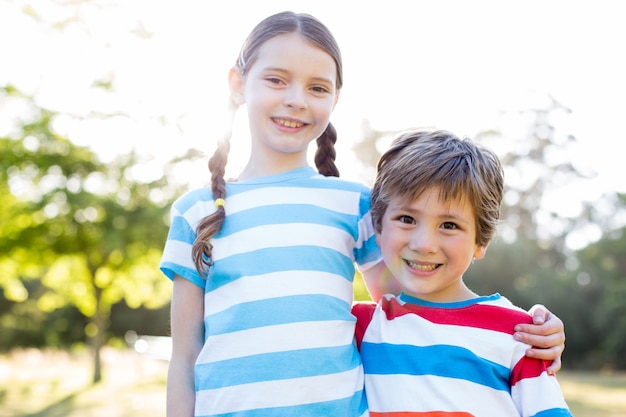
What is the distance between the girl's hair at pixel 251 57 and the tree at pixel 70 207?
12.6 m

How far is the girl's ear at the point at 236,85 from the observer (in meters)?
2.57

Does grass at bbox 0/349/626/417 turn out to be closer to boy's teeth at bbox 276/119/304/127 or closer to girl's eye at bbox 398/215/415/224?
boy's teeth at bbox 276/119/304/127

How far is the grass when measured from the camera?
10578 millimetres

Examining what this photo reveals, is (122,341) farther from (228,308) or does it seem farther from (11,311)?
(228,308)

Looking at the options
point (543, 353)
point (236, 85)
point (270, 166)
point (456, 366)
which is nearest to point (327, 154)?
point (270, 166)

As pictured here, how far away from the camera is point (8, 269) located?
1609cm

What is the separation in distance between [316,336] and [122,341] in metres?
27.3

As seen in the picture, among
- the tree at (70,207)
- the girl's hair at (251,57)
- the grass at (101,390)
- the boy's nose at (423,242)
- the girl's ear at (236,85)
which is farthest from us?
the tree at (70,207)

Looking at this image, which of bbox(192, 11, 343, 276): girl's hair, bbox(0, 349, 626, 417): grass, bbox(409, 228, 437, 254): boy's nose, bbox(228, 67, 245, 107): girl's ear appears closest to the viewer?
bbox(409, 228, 437, 254): boy's nose

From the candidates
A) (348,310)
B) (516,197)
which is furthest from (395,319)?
(516,197)

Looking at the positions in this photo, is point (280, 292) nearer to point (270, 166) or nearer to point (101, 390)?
point (270, 166)

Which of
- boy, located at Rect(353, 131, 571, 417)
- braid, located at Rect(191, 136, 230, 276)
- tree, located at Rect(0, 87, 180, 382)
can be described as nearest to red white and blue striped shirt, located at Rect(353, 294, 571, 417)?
boy, located at Rect(353, 131, 571, 417)

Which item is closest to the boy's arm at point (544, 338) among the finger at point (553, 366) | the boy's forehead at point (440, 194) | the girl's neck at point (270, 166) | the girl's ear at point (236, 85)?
the finger at point (553, 366)

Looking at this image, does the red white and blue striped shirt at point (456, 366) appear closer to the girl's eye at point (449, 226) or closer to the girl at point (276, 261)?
the girl at point (276, 261)
